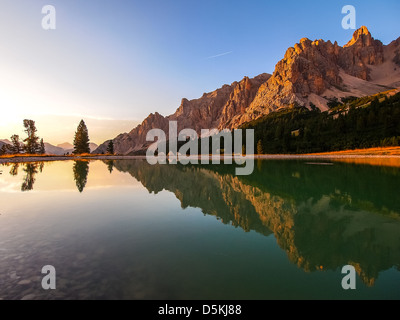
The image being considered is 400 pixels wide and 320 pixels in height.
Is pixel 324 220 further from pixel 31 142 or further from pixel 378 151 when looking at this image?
pixel 31 142

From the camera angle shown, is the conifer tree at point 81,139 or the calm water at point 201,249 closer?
the calm water at point 201,249

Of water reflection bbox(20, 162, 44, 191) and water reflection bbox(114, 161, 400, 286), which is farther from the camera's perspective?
water reflection bbox(20, 162, 44, 191)

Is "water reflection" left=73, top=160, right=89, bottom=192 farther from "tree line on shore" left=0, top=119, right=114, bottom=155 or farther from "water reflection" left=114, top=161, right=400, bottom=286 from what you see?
"tree line on shore" left=0, top=119, right=114, bottom=155

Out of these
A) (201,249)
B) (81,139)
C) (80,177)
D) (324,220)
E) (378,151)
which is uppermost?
(81,139)

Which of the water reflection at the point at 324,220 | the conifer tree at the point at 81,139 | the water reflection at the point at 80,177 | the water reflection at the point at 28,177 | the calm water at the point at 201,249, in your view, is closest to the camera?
the calm water at the point at 201,249

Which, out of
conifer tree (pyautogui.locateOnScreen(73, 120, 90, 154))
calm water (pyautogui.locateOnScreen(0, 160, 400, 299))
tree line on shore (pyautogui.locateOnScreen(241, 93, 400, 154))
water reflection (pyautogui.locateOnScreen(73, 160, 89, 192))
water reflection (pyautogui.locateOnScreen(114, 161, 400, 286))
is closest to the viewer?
calm water (pyautogui.locateOnScreen(0, 160, 400, 299))

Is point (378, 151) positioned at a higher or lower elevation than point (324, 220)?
higher

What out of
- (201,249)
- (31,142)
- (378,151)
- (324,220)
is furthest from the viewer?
(31,142)

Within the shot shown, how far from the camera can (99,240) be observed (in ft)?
30.6

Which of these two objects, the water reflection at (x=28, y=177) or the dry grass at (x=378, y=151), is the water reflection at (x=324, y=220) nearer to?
the water reflection at (x=28, y=177)

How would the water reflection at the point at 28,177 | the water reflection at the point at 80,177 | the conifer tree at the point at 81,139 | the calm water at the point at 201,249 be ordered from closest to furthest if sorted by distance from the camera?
the calm water at the point at 201,249
the water reflection at the point at 28,177
the water reflection at the point at 80,177
the conifer tree at the point at 81,139

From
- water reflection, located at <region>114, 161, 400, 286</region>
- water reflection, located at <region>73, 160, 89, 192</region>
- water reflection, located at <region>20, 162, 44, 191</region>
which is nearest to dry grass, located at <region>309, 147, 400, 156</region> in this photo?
water reflection, located at <region>114, 161, 400, 286</region>

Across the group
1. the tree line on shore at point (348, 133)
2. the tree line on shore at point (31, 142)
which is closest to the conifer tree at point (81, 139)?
the tree line on shore at point (31, 142)

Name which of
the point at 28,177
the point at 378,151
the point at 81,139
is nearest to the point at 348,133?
the point at 378,151
